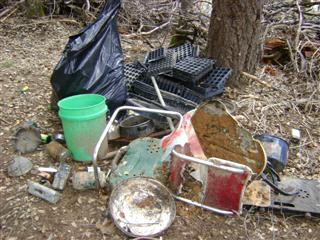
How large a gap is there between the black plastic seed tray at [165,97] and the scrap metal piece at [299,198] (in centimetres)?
91

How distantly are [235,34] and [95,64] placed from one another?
4.49ft

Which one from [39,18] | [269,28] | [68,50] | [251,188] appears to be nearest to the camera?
[251,188]

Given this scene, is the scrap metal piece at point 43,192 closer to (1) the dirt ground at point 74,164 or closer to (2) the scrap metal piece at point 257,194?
(1) the dirt ground at point 74,164

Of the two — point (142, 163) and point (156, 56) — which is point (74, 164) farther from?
point (156, 56)

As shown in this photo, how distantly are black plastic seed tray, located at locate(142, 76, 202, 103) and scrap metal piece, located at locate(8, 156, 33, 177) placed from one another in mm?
1245

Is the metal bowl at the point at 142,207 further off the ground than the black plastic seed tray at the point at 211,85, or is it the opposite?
the black plastic seed tray at the point at 211,85

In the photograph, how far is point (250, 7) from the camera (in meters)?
3.14

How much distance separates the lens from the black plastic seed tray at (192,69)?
114 inches

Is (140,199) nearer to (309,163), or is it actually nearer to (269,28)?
(309,163)

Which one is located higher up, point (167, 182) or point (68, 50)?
point (68, 50)

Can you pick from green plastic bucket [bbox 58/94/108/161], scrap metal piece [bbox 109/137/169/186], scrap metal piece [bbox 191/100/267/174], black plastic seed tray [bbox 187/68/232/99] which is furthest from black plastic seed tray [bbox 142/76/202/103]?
scrap metal piece [bbox 191/100/267/174]

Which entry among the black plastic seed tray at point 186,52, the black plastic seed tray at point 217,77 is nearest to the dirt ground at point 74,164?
the black plastic seed tray at point 217,77

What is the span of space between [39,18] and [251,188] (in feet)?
14.1

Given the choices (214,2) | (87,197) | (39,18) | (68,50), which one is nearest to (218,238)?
(87,197)
